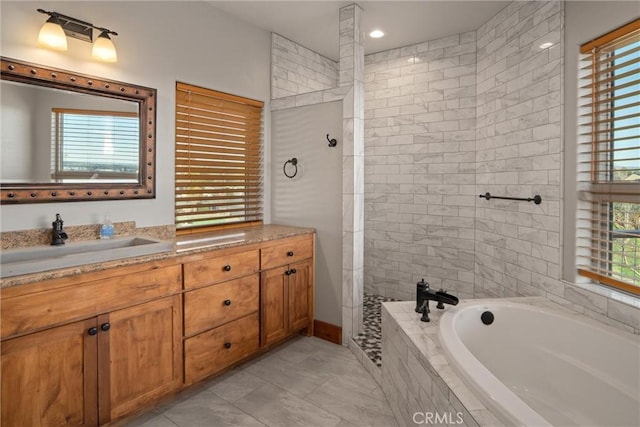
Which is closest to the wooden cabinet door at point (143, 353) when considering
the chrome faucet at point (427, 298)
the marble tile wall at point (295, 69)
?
the chrome faucet at point (427, 298)

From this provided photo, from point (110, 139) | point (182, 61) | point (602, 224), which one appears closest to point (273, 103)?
point (182, 61)

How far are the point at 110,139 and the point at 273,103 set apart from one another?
1572 millimetres

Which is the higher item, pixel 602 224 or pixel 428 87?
pixel 428 87

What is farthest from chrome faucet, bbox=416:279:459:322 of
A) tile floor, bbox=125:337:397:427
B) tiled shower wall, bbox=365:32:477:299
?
tiled shower wall, bbox=365:32:477:299

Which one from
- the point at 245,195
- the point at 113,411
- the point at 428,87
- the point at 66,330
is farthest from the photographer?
the point at 428,87

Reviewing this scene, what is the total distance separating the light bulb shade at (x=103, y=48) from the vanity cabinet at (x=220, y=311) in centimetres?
140

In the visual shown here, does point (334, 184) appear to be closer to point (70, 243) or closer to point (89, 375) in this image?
point (70, 243)

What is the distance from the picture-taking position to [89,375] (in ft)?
5.87

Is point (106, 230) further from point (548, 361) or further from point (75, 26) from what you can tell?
point (548, 361)

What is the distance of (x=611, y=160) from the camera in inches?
82.0

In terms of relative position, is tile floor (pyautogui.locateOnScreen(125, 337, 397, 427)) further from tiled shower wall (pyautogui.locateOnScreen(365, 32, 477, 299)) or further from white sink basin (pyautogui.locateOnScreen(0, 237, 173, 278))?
tiled shower wall (pyautogui.locateOnScreen(365, 32, 477, 299))

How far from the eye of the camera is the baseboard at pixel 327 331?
312 cm

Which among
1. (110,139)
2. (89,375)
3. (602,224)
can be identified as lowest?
(89,375)

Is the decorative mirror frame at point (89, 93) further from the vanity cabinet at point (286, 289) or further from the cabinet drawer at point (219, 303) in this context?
the vanity cabinet at point (286, 289)
